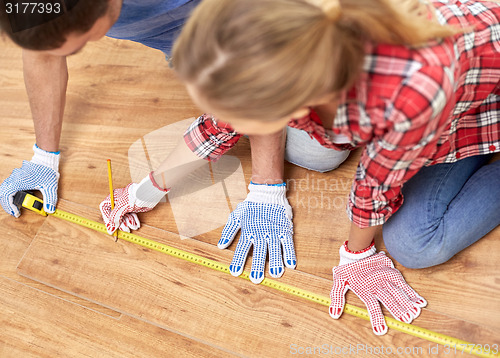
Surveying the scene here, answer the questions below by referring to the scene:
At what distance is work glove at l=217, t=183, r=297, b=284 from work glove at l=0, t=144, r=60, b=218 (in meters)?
0.68

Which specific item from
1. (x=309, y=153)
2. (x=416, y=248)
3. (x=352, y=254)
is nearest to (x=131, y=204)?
(x=309, y=153)

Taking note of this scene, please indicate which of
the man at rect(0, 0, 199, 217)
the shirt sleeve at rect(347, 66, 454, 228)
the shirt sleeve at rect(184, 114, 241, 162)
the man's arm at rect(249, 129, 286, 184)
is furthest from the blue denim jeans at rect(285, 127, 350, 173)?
the man at rect(0, 0, 199, 217)

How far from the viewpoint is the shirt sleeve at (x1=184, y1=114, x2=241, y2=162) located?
153 cm

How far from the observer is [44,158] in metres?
1.82

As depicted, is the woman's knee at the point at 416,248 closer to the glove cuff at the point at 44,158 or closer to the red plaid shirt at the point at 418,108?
the red plaid shirt at the point at 418,108

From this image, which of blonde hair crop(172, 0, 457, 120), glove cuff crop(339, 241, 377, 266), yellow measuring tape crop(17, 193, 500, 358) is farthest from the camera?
glove cuff crop(339, 241, 377, 266)

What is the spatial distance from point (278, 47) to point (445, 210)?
903mm

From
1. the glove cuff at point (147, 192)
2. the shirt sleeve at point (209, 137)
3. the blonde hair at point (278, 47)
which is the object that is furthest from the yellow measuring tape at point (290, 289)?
the blonde hair at point (278, 47)

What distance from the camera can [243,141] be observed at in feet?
6.08

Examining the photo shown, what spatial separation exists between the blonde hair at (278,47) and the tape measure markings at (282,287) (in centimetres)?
83

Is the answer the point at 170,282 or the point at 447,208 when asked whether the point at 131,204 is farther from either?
the point at 447,208

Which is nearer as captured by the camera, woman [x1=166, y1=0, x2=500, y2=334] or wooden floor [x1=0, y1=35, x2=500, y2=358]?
woman [x1=166, y1=0, x2=500, y2=334]

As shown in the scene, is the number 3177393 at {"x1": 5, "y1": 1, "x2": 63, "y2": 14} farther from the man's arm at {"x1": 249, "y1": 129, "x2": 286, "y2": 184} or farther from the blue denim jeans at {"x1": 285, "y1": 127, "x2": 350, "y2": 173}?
the blue denim jeans at {"x1": 285, "y1": 127, "x2": 350, "y2": 173}

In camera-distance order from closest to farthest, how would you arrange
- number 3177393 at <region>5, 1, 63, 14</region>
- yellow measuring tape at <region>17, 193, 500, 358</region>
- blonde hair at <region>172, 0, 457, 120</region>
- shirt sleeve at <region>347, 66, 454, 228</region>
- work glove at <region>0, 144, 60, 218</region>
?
blonde hair at <region>172, 0, 457, 120</region> → shirt sleeve at <region>347, 66, 454, 228</region> → number 3177393 at <region>5, 1, 63, 14</region> → yellow measuring tape at <region>17, 193, 500, 358</region> → work glove at <region>0, 144, 60, 218</region>
